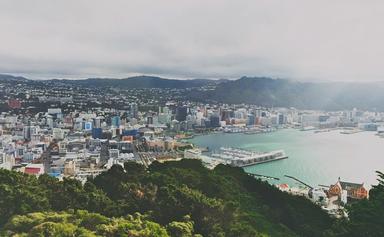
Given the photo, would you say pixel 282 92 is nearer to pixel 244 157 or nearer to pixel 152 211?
pixel 244 157

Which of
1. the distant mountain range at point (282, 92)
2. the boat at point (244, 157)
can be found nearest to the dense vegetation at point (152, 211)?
the boat at point (244, 157)

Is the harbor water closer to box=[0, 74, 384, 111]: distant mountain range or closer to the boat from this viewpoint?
the boat

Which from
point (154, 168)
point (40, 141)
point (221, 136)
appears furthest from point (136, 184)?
Answer: point (221, 136)

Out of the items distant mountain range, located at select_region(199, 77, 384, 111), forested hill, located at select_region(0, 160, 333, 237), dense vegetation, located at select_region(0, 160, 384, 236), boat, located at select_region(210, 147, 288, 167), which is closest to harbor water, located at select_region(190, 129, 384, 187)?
boat, located at select_region(210, 147, 288, 167)

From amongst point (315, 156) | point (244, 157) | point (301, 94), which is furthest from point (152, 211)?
point (301, 94)

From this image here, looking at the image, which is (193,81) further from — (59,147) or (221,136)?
(59,147)

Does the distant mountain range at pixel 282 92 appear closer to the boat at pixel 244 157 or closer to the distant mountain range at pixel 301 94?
the distant mountain range at pixel 301 94
